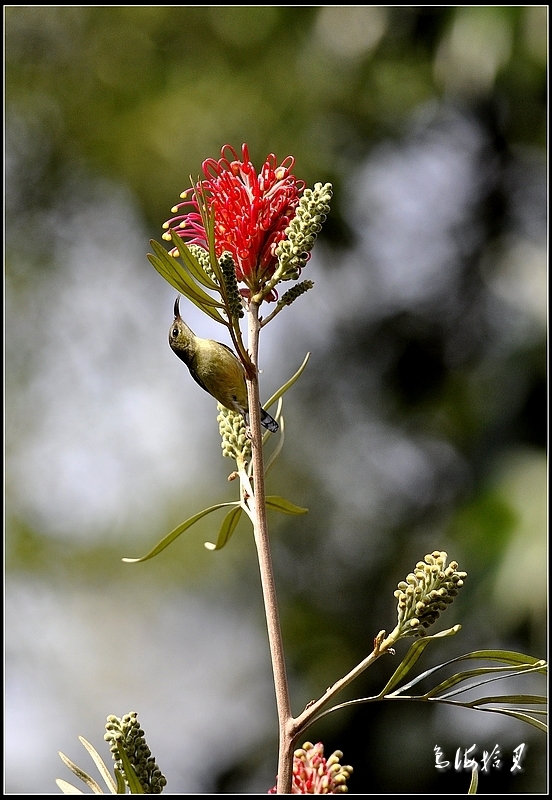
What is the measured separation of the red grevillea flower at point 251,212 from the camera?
0.68 metres

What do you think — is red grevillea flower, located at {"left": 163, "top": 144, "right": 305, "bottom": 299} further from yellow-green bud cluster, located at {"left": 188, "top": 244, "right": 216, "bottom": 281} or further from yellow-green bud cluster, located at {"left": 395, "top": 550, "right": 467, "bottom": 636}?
yellow-green bud cluster, located at {"left": 395, "top": 550, "right": 467, "bottom": 636}

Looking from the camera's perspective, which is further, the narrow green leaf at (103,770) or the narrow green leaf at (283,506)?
the narrow green leaf at (283,506)

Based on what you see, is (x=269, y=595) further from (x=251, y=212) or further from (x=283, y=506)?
(x=251, y=212)

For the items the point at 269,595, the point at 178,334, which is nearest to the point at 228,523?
the point at 269,595

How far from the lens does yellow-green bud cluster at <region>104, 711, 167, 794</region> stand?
0.55m

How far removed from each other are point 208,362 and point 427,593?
47 centimetres

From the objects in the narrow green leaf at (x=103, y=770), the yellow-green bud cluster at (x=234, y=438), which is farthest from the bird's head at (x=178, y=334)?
the narrow green leaf at (x=103, y=770)

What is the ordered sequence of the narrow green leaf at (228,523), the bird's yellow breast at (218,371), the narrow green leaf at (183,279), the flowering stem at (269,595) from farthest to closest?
the bird's yellow breast at (218,371)
the narrow green leaf at (228,523)
the narrow green leaf at (183,279)
the flowering stem at (269,595)

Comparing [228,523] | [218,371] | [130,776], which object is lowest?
[130,776]

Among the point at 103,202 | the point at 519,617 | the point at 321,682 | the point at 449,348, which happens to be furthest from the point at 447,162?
the point at 321,682

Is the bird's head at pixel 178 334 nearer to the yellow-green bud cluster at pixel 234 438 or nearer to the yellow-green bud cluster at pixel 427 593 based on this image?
the yellow-green bud cluster at pixel 234 438

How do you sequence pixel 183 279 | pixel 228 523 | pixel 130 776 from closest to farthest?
pixel 130 776 < pixel 183 279 < pixel 228 523

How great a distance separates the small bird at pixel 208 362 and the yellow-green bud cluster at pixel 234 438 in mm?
143

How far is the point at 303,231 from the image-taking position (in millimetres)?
615
